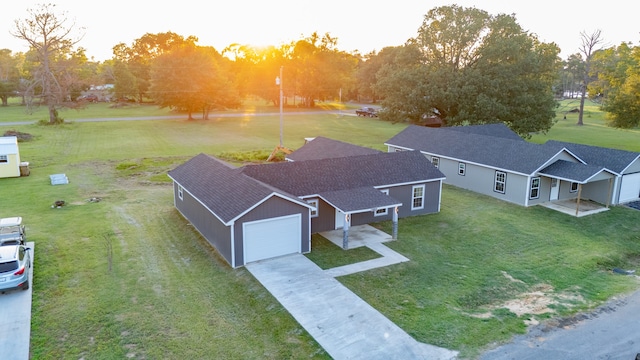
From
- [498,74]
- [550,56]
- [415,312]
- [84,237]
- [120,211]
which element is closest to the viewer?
[415,312]

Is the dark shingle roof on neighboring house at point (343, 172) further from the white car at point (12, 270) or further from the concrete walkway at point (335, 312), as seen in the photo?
the white car at point (12, 270)

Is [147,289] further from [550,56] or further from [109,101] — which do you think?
[109,101]

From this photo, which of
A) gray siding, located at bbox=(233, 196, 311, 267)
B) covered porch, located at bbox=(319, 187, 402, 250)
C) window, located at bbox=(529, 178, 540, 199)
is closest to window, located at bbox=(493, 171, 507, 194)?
window, located at bbox=(529, 178, 540, 199)

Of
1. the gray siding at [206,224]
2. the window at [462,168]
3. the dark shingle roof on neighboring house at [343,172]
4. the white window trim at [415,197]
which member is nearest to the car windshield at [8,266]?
the gray siding at [206,224]

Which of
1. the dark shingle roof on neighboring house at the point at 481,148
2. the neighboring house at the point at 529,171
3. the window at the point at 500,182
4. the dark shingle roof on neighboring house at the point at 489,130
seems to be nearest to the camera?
the neighboring house at the point at 529,171

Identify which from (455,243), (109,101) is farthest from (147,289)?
(109,101)

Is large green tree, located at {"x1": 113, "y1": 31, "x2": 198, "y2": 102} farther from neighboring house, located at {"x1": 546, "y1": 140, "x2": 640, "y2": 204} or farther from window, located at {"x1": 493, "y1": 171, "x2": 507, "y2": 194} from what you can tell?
neighboring house, located at {"x1": 546, "y1": 140, "x2": 640, "y2": 204}

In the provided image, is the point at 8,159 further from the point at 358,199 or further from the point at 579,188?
the point at 579,188

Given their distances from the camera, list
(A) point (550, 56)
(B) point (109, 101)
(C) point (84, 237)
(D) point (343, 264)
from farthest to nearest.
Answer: (B) point (109, 101)
(A) point (550, 56)
(C) point (84, 237)
(D) point (343, 264)

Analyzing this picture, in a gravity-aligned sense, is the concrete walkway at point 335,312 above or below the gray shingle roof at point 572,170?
below
